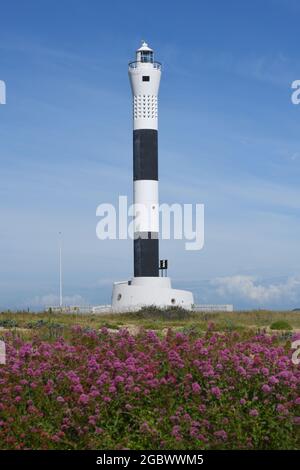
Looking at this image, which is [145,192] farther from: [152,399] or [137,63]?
[152,399]

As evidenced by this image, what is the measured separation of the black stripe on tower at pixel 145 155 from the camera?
152 feet

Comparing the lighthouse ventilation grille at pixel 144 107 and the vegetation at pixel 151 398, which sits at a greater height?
the lighthouse ventilation grille at pixel 144 107

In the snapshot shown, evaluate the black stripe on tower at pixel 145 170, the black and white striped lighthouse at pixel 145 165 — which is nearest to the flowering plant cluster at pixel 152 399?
the black and white striped lighthouse at pixel 145 165

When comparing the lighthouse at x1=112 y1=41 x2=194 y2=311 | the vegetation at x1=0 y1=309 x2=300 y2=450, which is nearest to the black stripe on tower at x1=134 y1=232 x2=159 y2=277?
the lighthouse at x1=112 y1=41 x2=194 y2=311

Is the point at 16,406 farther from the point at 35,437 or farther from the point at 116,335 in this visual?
the point at 116,335

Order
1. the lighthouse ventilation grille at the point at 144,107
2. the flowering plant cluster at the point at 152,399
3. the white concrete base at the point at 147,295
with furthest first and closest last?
1. the white concrete base at the point at 147,295
2. the lighthouse ventilation grille at the point at 144,107
3. the flowering plant cluster at the point at 152,399

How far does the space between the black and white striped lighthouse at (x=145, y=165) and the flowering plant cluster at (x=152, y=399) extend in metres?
34.3

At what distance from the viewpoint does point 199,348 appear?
12047 millimetres

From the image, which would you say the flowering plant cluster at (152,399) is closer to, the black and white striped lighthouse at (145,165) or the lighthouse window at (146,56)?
the black and white striped lighthouse at (145,165)

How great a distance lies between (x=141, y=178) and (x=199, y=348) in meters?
34.8

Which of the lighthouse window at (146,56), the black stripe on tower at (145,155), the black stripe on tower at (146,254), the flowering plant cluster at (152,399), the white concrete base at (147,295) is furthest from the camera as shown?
the lighthouse window at (146,56)

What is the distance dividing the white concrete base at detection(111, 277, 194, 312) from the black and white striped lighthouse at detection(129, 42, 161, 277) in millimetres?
581

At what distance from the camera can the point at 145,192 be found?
46.4m
